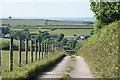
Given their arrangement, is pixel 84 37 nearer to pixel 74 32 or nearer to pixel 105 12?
pixel 74 32

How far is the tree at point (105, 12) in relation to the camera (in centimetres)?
3375

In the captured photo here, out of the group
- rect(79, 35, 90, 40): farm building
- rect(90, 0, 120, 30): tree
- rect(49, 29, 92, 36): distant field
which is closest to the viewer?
rect(90, 0, 120, 30): tree

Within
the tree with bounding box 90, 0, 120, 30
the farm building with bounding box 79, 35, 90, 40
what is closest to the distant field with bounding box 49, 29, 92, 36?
the farm building with bounding box 79, 35, 90, 40

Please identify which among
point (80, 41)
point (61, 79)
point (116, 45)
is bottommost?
point (80, 41)

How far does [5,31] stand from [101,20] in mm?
10790

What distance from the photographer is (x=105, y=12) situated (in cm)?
3431

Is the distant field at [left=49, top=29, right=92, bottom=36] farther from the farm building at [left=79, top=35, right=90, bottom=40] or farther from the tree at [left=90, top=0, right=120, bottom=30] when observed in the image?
the tree at [left=90, top=0, right=120, bottom=30]

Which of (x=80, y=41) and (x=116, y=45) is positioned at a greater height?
(x=116, y=45)

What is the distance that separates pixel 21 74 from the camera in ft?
46.7

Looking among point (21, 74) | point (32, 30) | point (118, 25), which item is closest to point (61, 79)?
point (21, 74)

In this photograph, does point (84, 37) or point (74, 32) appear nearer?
point (84, 37)

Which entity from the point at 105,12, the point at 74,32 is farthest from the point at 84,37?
the point at 105,12

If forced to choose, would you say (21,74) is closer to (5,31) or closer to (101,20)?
(5,31)

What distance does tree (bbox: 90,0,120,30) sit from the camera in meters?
33.8
